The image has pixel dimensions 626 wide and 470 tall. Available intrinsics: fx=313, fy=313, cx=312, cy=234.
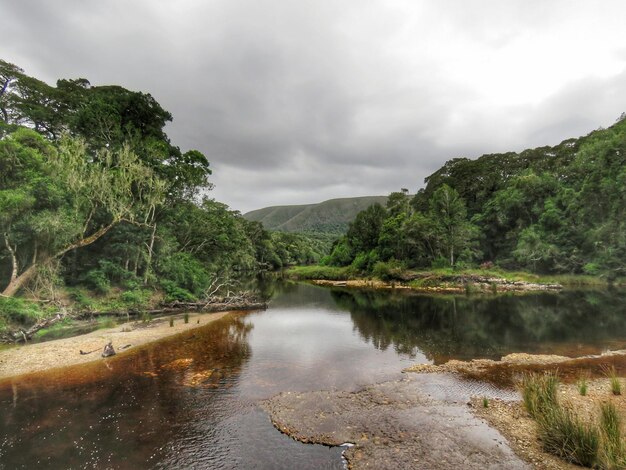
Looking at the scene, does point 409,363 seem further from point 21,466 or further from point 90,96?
point 90,96

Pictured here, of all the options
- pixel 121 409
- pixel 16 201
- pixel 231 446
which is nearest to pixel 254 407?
pixel 231 446

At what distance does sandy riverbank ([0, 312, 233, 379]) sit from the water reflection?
1466 centimetres

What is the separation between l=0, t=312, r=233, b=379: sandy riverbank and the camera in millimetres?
15555

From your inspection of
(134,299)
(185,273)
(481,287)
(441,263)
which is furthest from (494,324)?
(441,263)

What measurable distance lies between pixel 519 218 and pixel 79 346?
67.4m

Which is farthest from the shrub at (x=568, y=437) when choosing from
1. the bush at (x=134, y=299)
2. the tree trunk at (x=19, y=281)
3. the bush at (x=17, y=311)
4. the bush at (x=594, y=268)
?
the bush at (x=594, y=268)

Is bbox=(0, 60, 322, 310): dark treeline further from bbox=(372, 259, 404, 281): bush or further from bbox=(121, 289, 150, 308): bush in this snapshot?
bbox=(372, 259, 404, 281): bush

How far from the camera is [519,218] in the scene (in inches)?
2330

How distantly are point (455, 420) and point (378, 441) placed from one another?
299 centimetres

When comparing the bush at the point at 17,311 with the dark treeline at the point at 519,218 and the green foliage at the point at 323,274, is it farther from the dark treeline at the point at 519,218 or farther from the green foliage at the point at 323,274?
the green foliage at the point at 323,274

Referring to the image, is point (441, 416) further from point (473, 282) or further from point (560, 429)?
point (473, 282)

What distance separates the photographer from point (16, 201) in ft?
67.4

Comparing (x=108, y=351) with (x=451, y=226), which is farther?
(x=451, y=226)

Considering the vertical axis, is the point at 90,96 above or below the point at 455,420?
above
